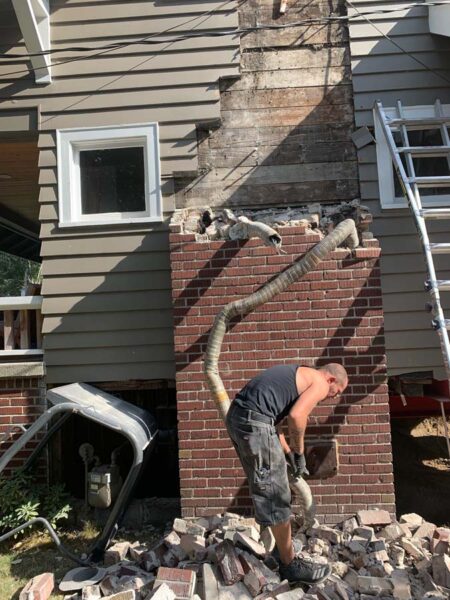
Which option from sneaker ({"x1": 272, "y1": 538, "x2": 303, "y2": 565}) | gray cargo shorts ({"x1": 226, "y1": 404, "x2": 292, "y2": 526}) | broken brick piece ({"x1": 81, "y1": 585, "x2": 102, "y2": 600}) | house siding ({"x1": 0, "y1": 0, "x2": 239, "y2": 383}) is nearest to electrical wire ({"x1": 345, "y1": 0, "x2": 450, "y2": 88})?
house siding ({"x1": 0, "y1": 0, "x2": 239, "y2": 383})

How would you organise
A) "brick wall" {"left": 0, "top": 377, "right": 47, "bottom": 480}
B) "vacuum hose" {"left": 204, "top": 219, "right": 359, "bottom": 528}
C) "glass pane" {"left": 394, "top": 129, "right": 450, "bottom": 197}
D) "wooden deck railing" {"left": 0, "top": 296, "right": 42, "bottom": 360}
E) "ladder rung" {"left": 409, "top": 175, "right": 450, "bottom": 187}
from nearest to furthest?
"vacuum hose" {"left": 204, "top": 219, "right": 359, "bottom": 528}, "ladder rung" {"left": 409, "top": 175, "right": 450, "bottom": 187}, "brick wall" {"left": 0, "top": 377, "right": 47, "bottom": 480}, "wooden deck railing" {"left": 0, "top": 296, "right": 42, "bottom": 360}, "glass pane" {"left": 394, "top": 129, "right": 450, "bottom": 197}

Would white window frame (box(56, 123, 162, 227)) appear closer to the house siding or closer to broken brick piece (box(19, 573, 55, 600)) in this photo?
the house siding

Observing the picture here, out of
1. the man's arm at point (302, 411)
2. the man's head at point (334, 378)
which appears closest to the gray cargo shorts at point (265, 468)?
the man's arm at point (302, 411)

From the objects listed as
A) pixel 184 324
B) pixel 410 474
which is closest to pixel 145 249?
pixel 184 324

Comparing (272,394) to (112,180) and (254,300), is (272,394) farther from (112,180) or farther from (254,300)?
(112,180)

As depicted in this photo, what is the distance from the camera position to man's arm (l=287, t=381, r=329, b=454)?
3215 mm

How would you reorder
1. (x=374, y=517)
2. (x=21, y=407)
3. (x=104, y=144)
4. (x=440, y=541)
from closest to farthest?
(x=440, y=541), (x=374, y=517), (x=21, y=407), (x=104, y=144)

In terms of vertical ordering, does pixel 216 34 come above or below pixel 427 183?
above

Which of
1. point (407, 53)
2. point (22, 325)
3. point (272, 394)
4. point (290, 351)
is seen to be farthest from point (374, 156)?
point (22, 325)

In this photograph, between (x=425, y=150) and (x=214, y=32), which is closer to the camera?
(x=425, y=150)

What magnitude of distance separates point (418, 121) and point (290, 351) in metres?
2.47

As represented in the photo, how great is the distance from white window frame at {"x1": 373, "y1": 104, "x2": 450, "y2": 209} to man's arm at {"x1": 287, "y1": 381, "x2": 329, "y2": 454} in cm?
223

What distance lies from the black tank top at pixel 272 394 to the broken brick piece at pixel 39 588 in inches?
70.4

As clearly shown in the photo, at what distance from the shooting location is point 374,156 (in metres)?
4.93
